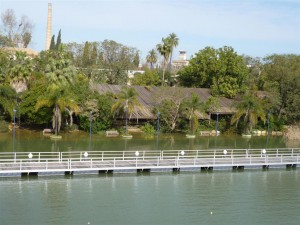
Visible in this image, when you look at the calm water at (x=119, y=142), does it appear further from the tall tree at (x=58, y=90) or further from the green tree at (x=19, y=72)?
the green tree at (x=19, y=72)

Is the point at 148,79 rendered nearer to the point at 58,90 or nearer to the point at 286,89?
the point at 286,89

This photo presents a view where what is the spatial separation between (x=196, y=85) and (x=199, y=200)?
50370 millimetres

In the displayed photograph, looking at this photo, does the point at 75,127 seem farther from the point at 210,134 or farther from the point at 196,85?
the point at 196,85

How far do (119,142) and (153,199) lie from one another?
23.9 meters

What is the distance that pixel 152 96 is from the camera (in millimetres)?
67438

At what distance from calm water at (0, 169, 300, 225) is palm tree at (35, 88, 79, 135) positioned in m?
20.8

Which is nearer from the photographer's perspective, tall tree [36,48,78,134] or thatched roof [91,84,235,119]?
tall tree [36,48,78,134]

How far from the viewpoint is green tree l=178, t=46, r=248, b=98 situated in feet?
236

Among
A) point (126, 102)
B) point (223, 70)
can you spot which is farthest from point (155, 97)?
point (223, 70)

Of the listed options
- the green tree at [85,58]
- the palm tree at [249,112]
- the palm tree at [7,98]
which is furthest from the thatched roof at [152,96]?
the green tree at [85,58]

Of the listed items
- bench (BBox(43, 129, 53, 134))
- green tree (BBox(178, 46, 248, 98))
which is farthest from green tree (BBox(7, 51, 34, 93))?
green tree (BBox(178, 46, 248, 98))

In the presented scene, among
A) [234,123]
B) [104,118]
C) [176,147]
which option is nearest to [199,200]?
[176,147]

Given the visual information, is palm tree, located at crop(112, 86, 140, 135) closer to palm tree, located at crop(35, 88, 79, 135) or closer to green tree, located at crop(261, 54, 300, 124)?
palm tree, located at crop(35, 88, 79, 135)

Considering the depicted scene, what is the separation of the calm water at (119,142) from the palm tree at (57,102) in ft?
7.66
